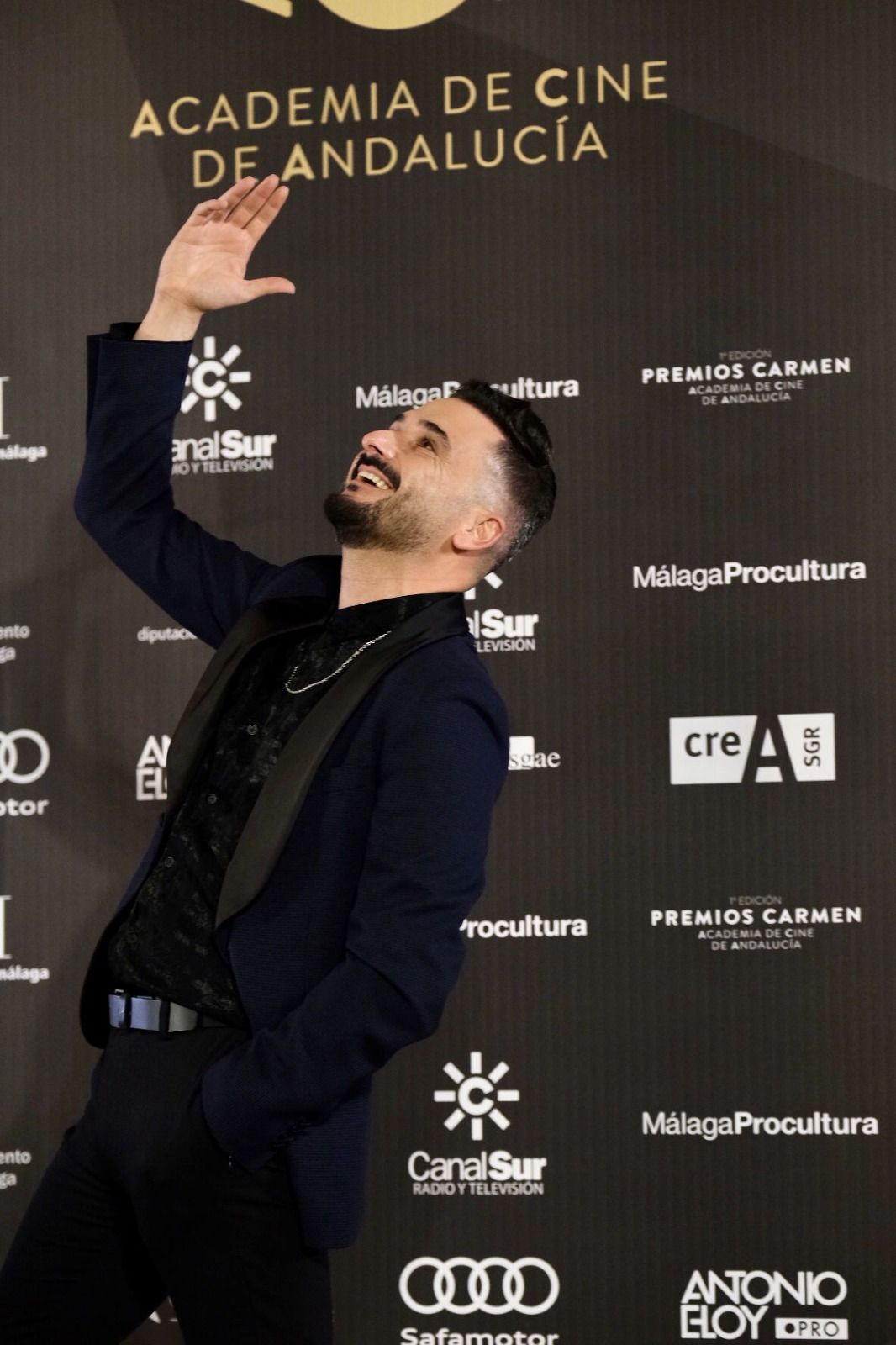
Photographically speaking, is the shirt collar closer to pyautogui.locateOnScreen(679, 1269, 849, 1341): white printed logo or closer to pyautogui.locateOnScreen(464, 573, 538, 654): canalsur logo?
pyautogui.locateOnScreen(464, 573, 538, 654): canalsur logo

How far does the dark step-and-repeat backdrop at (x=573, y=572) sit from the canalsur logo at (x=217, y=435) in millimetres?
12

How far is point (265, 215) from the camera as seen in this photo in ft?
7.64

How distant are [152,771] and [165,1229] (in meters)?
1.76

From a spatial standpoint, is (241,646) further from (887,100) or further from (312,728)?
(887,100)

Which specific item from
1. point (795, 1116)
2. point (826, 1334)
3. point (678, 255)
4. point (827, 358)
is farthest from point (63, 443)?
point (826, 1334)

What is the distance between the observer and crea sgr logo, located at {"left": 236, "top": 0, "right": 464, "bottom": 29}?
358 cm

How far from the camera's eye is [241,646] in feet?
6.92

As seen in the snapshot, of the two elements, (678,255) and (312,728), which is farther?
(678,255)

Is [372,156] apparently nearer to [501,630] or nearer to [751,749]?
[501,630]

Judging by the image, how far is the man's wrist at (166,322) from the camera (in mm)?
2141

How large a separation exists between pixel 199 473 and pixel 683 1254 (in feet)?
7.13

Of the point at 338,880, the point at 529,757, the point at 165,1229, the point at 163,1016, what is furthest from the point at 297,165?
the point at 165,1229

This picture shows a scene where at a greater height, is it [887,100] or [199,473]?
[887,100]

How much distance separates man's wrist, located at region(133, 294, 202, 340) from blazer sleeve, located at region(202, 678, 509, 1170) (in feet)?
2.37
